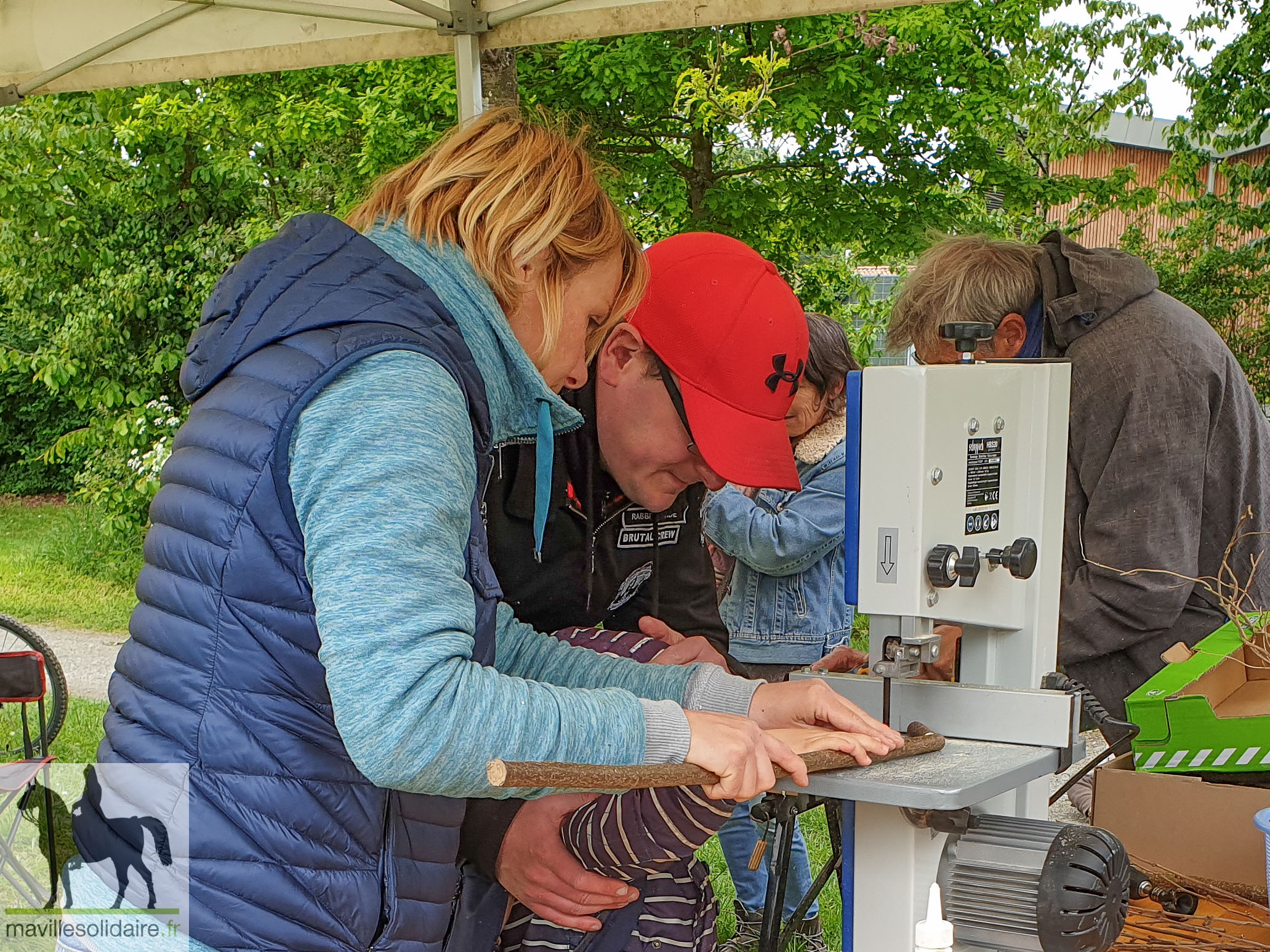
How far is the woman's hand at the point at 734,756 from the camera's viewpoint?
1.06 m

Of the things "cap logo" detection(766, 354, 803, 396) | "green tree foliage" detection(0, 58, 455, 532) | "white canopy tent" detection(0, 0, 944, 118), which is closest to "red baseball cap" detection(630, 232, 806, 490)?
"cap logo" detection(766, 354, 803, 396)

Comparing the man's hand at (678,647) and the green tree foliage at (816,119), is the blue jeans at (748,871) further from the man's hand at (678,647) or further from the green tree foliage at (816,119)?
the green tree foliage at (816,119)

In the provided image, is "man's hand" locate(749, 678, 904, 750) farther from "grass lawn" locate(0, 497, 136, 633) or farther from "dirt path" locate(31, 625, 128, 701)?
"grass lawn" locate(0, 497, 136, 633)

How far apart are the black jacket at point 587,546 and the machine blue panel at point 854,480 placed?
37 centimetres

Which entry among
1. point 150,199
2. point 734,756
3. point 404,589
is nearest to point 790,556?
point 734,756

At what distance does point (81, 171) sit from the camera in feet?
22.2

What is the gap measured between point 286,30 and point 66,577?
579 cm

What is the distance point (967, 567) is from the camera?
55.6 inches

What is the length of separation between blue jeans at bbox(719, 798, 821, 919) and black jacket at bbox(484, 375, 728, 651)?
1.34m

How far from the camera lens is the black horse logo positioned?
1.00m

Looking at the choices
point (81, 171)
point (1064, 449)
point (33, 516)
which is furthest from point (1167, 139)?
point (33, 516)

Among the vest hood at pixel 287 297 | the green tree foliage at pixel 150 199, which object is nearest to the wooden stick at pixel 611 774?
the vest hood at pixel 287 297

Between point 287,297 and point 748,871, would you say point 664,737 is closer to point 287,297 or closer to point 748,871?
point 287,297
